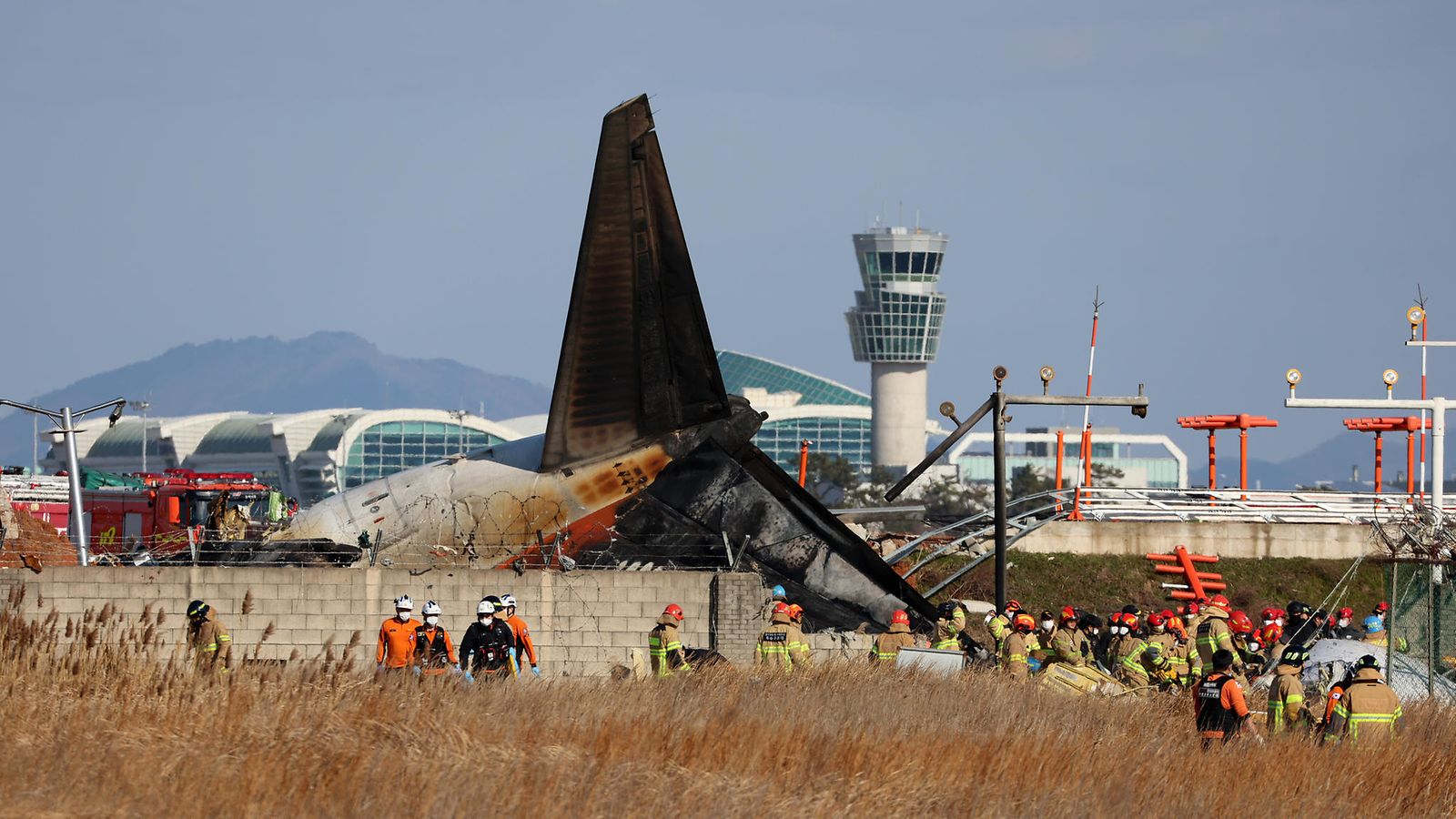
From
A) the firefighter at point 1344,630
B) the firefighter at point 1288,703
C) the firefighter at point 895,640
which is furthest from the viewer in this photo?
the firefighter at point 1344,630

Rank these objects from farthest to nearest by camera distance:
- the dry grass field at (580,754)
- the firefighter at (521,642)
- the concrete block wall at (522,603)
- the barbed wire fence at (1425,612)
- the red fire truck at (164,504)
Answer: the red fire truck at (164,504) → the concrete block wall at (522,603) → the barbed wire fence at (1425,612) → the firefighter at (521,642) → the dry grass field at (580,754)

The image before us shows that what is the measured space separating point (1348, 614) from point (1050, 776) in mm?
12501

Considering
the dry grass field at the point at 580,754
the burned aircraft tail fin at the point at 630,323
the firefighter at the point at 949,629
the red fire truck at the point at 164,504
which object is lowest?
the dry grass field at the point at 580,754

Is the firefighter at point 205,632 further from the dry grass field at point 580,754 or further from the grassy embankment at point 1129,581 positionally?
the grassy embankment at point 1129,581

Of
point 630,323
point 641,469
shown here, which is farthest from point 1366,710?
point 630,323

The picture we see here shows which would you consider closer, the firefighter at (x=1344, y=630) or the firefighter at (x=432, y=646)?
the firefighter at (x=432, y=646)

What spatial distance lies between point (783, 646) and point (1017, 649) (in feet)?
9.99

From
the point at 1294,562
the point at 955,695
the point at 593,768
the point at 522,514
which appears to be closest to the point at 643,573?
the point at 522,514

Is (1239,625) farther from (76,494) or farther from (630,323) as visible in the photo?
(76,494)

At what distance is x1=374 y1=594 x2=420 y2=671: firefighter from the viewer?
67.8 feet

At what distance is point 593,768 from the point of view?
50.4ft

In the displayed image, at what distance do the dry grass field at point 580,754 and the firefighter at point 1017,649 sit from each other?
138 inches

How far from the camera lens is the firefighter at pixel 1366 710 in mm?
17828

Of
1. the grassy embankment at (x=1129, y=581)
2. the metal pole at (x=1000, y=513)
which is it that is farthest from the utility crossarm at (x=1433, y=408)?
the metal pole at (x=1000, y=513)
